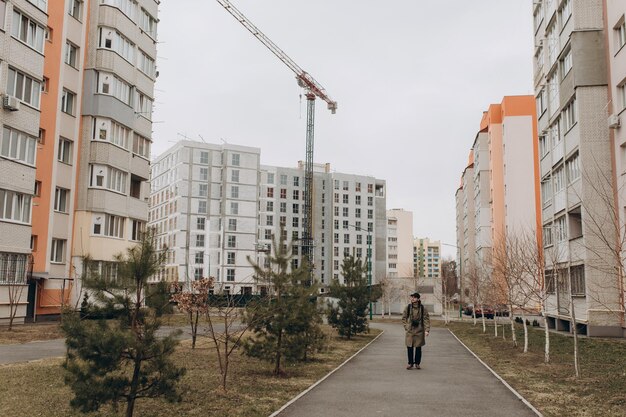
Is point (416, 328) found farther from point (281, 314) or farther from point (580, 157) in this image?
point (580, 157)

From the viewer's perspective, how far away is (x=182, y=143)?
91.6 m

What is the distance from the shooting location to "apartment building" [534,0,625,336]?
24.6 meters

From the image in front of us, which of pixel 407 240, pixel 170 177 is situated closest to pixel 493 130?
pixel 170 177

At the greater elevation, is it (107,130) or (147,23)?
(147,23)

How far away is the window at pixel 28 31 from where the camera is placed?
88.6ft

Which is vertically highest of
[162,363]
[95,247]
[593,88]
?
[593,88]

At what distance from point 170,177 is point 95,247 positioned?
6239 cm

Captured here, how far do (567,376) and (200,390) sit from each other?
817cm

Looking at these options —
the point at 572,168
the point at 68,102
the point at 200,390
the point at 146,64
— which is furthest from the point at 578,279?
the point at 146,64

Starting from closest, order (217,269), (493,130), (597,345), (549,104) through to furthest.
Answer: (597,345) → (549,104) → (493,130) → (217,269)

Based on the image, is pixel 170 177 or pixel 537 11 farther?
pixel 170 177

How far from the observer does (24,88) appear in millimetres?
27500

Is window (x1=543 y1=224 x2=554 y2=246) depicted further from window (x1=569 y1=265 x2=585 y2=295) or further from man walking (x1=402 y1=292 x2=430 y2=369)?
man walking (x1=402 y1=292 x2=430 y2=369)

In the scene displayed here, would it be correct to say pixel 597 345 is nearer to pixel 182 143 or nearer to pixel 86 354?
pixel 86 354
